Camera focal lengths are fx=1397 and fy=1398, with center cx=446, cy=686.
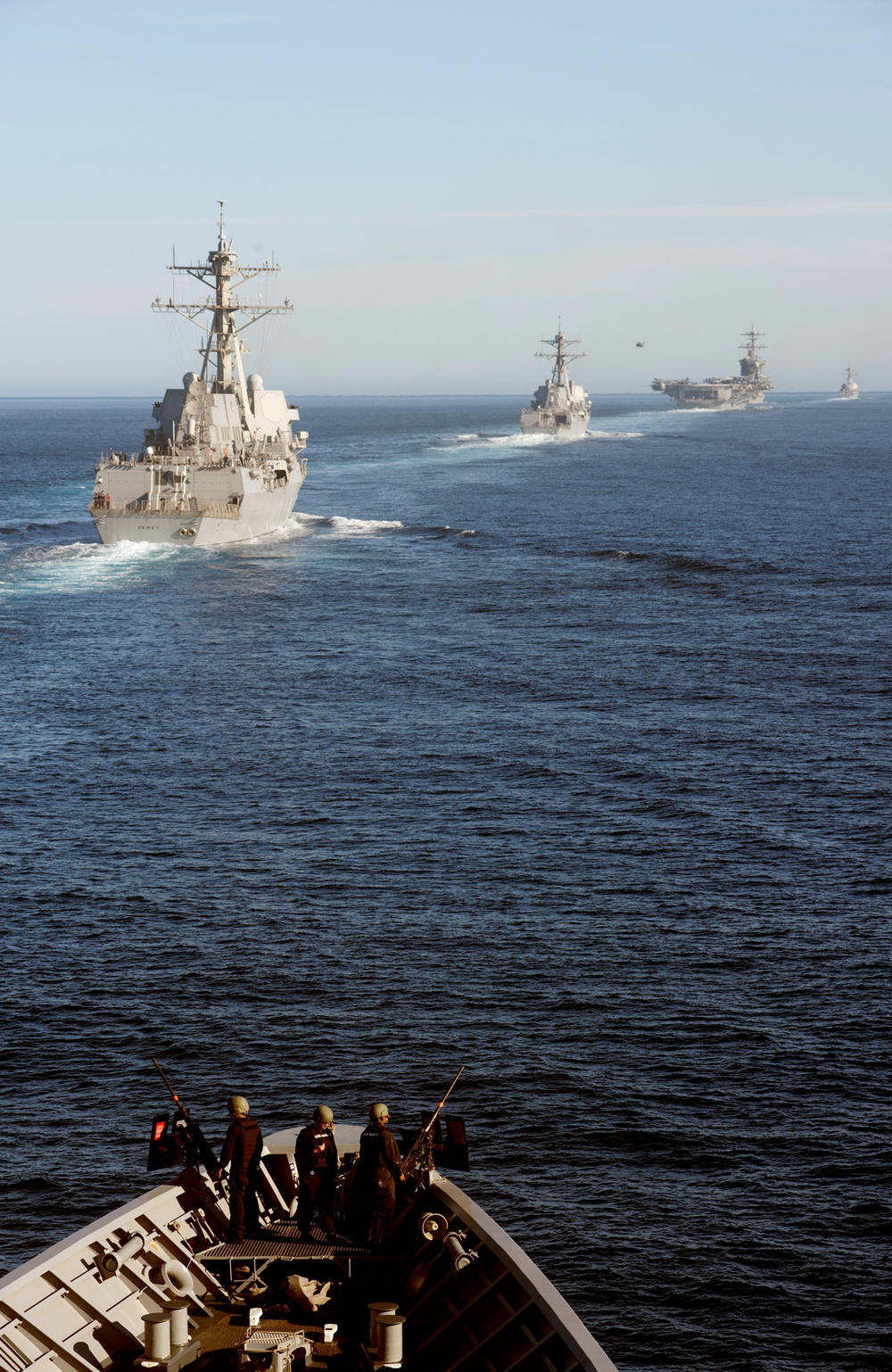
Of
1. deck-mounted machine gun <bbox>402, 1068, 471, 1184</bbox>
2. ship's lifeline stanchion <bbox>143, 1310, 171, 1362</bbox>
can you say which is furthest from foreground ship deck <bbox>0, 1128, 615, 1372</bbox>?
deck-mounted machine gun <bbox>402, 1068, 471, 1184</bbox>

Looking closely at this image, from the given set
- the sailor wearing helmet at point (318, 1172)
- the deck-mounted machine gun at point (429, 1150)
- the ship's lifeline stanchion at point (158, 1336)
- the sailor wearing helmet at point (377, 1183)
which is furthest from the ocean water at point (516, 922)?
the ship's lifeline stanchion at point (158, 1336)

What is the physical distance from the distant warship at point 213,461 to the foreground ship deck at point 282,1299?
86.0 m

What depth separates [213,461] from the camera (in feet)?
341

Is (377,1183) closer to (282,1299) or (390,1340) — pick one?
(282,1299)

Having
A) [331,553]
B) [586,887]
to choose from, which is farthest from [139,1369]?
[331,553]

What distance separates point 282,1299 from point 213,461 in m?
91.7

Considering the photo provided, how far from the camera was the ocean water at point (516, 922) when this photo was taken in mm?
24859

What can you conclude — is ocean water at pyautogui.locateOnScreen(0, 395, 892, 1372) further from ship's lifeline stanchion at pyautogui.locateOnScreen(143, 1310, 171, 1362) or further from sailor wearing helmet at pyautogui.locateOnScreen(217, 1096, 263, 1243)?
ship's lifeline stanchion at pyautogui.locateOnScreen(143, 1310, 171, 1362)

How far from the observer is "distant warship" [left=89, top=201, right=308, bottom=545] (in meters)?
100

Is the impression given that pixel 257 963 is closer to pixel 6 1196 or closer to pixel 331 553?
pixel 6 1196

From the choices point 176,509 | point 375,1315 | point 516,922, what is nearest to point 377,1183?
point 375,1315

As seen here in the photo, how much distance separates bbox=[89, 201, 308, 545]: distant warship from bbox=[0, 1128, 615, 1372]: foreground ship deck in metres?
86.0

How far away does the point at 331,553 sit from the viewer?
103m

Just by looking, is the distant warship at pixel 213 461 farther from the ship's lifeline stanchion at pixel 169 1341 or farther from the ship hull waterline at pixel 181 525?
the ship's lifeline stanchion at pixel 169 1341
